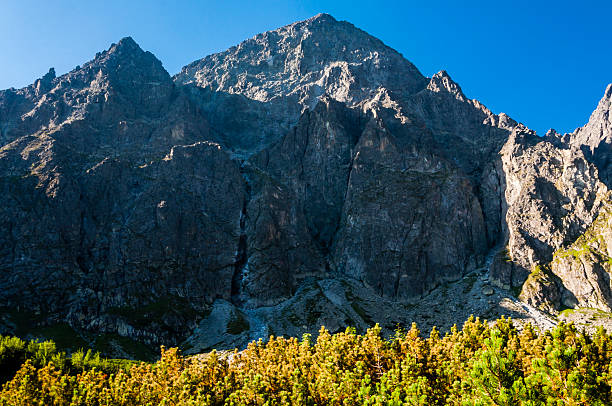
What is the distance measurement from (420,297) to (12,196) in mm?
195291

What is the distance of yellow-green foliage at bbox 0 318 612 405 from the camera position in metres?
25.7

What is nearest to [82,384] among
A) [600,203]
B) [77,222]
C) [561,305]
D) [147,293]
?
[147,293]

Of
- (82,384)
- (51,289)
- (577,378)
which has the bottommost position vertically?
(82,384)

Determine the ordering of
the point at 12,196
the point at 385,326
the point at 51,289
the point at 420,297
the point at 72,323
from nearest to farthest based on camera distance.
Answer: the point at 72,323, the point at 51,289, the point at 385,326, the point at 12,196, the point at 420,297

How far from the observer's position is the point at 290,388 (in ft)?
133

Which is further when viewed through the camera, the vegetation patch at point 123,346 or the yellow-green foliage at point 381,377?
the vegetation patch at point 123,346

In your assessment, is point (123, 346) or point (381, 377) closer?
point (381, 377)

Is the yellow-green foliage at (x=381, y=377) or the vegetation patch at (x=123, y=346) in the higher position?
the yellow-green foliage at (x=381, y=377)

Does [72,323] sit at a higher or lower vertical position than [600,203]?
lower

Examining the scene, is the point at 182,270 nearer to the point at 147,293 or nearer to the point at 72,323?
the point at 147,293

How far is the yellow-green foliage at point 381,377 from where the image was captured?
2572 centimetres

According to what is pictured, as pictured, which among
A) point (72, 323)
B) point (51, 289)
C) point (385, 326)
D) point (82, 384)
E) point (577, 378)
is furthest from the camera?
point (385, 326)

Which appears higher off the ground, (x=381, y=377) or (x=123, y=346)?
(x=381, y=377)

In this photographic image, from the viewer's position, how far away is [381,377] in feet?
112
